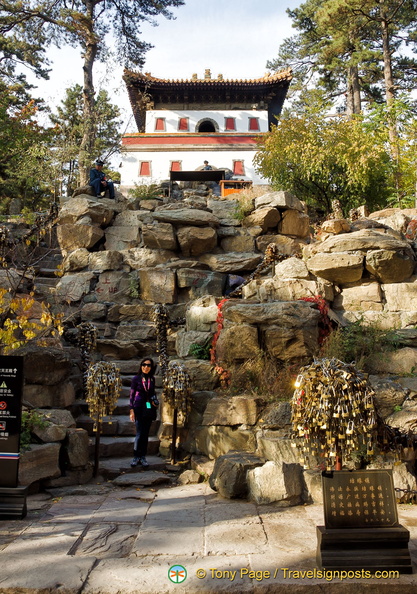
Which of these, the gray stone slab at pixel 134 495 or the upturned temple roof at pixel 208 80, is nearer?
the gray stone slab at pixel 134 495

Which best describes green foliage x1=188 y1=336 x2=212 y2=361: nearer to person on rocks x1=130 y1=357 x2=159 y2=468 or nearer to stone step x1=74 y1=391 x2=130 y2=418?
stone step x1=74 y1=391 x2=130 y2=418

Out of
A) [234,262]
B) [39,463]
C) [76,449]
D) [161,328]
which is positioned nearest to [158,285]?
[234,262]

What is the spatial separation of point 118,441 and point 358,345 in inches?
171

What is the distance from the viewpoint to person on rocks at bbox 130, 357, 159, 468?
682cm

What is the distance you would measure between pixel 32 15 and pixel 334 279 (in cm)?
1796

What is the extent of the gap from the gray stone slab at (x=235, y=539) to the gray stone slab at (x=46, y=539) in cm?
127

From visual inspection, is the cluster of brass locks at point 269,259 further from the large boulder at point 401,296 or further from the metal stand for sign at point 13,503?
the metal stand for sign at point 13,503

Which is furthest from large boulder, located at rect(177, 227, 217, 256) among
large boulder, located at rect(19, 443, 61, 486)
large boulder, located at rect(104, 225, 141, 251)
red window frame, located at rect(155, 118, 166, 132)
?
red window frame, located at rect(155, 118, 166, 132)

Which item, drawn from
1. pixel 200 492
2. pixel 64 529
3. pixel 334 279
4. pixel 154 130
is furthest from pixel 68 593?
pixel 154 130

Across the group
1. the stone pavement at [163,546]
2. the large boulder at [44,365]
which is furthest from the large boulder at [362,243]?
the large boulder at [44,365]

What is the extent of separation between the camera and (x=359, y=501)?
3.88m

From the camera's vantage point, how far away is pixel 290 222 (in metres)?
13.5

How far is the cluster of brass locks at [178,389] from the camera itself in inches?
279

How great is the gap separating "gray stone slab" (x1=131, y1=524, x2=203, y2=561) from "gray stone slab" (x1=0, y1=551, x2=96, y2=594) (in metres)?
0.50
